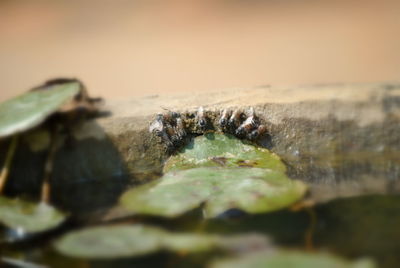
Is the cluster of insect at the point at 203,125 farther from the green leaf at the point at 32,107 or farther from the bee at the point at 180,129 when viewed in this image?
the green leaf at the point at 32,107

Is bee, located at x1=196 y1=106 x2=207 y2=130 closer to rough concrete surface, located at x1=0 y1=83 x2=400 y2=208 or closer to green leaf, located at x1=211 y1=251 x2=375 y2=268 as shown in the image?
rough concrete surface, located at x1=0 y1=83 x2=400 y2=208

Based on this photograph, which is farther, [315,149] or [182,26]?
[182,26]

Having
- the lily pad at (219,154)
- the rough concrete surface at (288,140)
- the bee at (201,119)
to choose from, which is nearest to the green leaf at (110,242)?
the rough concrete surface at (288,140)

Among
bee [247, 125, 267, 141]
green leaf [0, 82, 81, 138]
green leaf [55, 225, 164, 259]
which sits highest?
green leaf [0, 82, 81, 138]

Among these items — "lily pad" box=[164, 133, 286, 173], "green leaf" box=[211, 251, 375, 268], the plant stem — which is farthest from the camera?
"lily pad" box=[164, 133, 286, 173]

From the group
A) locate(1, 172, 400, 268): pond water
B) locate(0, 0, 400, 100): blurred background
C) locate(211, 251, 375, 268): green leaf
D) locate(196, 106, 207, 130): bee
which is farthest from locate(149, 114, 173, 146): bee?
locate(0, 0, 400, 100): blurred background

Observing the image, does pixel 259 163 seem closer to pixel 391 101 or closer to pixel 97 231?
pixel 391 101

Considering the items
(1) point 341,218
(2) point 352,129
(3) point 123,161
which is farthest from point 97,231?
(2) point 352,129
